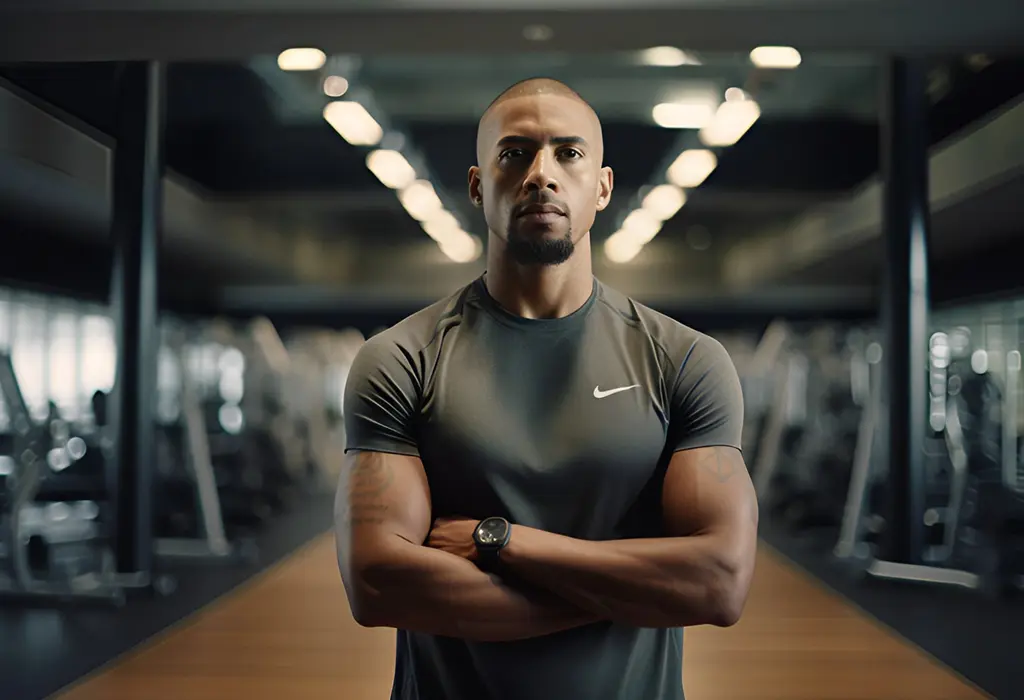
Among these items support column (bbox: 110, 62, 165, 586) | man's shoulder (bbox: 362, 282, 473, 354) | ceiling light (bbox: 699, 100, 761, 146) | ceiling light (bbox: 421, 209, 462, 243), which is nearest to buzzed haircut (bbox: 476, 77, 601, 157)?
man's shoulder (bbox: 362, 282, 473, 354)

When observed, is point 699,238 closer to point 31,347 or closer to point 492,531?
point 31,347

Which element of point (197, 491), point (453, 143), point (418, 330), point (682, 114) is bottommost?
point (197, 491)

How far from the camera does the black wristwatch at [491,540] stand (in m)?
0.88

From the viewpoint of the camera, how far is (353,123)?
5066mm

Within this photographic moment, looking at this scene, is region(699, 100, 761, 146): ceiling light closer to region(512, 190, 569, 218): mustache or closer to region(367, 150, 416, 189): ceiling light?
region(367, 150, 416, 189): ceiling light

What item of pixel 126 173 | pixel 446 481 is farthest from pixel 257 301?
pixel 446 481

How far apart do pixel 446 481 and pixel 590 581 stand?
0.17 metres

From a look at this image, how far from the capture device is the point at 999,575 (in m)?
4.31

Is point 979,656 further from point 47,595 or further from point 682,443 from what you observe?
point 47,595

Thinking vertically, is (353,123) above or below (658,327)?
above

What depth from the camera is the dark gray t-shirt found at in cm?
91

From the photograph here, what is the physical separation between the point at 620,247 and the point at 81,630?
265 inches

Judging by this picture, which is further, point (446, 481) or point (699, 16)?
point (699, 16)

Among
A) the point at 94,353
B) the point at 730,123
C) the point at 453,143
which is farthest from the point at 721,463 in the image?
the point at 94,353
